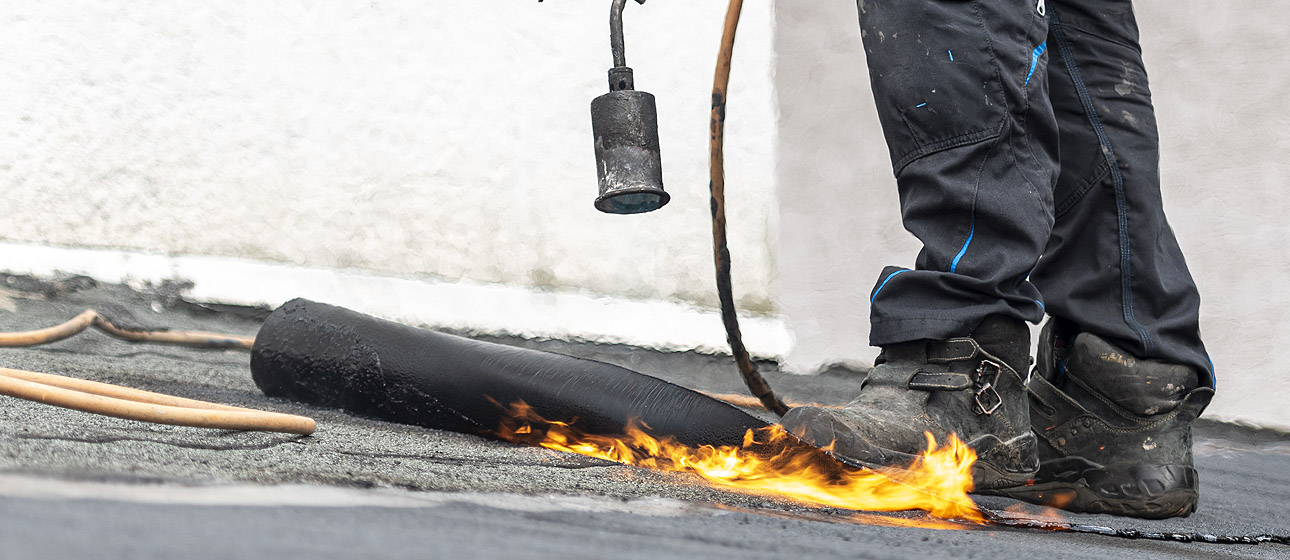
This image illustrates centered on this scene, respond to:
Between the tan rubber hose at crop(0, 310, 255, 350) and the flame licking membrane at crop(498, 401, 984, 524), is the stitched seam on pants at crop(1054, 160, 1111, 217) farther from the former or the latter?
the tan rubber hose at crop(0, 310, 255, 350)

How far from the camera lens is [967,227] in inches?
42.9

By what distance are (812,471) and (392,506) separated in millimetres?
483

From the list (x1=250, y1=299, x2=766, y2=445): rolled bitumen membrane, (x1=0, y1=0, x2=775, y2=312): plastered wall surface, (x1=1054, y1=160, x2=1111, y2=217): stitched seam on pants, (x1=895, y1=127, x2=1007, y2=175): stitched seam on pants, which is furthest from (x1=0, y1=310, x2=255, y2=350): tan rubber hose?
(x1=1054, y1=160, x2=1111, y2=217): stitched seam on pants

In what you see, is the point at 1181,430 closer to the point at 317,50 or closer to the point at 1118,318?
the point at 1118,318

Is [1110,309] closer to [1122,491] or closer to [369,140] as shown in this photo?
[1122,491]

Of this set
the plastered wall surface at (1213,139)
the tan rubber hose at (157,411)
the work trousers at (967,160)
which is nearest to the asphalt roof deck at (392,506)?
the tan rubber hose at (157,411)

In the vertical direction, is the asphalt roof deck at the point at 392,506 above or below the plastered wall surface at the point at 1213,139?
below

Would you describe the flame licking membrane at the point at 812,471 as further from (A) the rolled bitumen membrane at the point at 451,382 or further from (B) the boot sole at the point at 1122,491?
(B) the boot sole at the point at 1122,491

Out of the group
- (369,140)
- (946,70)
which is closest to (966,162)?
(946,70)

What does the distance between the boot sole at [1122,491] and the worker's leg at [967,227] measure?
163mm

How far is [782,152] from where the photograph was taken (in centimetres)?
235

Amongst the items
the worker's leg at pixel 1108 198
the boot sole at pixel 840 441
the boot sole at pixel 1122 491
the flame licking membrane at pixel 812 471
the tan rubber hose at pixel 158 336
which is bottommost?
the boot sole at pixel 1122 491

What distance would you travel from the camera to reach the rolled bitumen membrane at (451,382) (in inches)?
46.8

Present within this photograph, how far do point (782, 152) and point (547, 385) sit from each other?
50.7 inches
